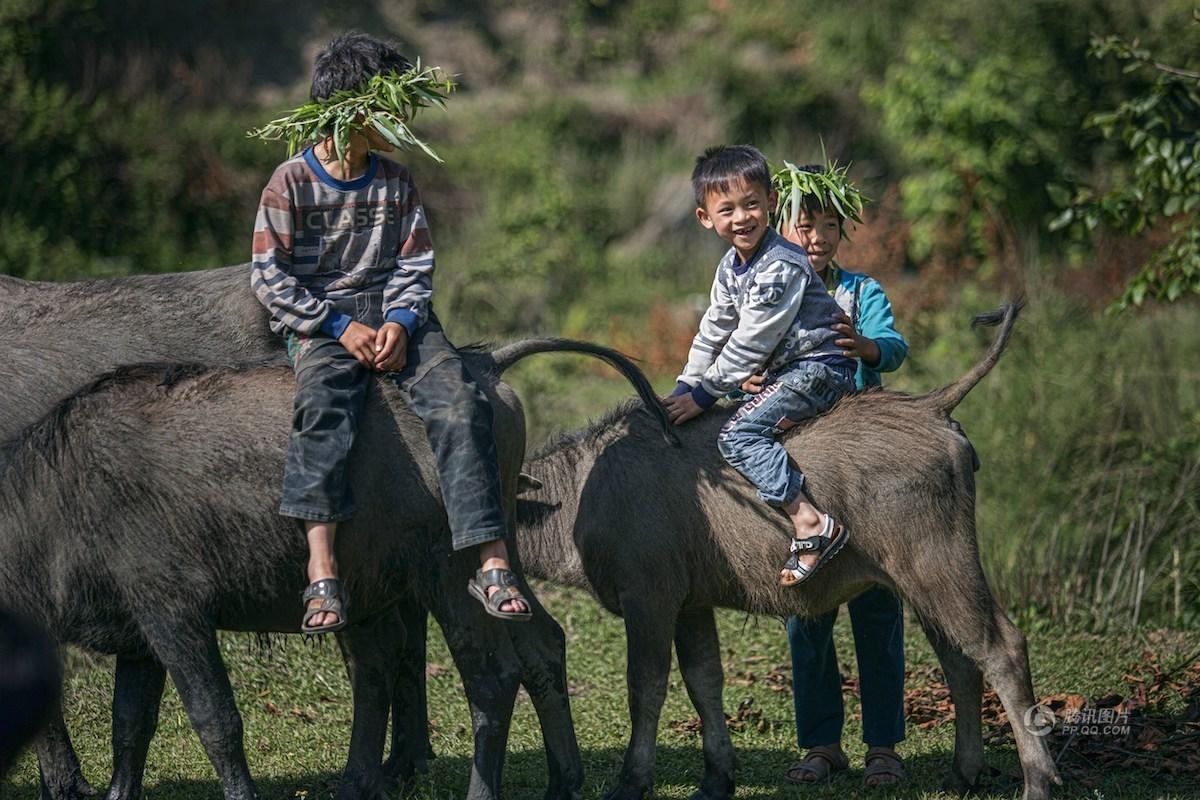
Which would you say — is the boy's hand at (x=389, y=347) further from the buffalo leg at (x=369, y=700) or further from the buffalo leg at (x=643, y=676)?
the buffalo leg at (x=643, y=676)

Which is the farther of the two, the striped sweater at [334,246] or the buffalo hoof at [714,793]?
the buffalo hoof at [714,793]

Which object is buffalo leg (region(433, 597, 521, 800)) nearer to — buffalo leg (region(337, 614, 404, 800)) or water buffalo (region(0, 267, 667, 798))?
water buffalo (region(0, 267, 667, 798))

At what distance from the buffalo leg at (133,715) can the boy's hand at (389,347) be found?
1.37 meters

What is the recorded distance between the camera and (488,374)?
5.32 m

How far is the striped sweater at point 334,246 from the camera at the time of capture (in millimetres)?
5070

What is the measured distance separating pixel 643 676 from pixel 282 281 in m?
2.00

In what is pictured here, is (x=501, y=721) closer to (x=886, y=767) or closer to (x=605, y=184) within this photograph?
(x=886, y=767)

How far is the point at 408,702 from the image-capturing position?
5957mm

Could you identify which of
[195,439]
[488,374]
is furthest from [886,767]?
[195,439]

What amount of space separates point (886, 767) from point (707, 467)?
146 centimetres

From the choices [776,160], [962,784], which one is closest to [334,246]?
[962,784]

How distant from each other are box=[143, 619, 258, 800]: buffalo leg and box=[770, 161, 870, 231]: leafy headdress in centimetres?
273

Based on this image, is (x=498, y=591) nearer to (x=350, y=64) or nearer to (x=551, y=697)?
(x=551, y=697)

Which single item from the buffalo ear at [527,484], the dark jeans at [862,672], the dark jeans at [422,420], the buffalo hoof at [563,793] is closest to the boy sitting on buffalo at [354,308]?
the dark jeans at [422,420]
